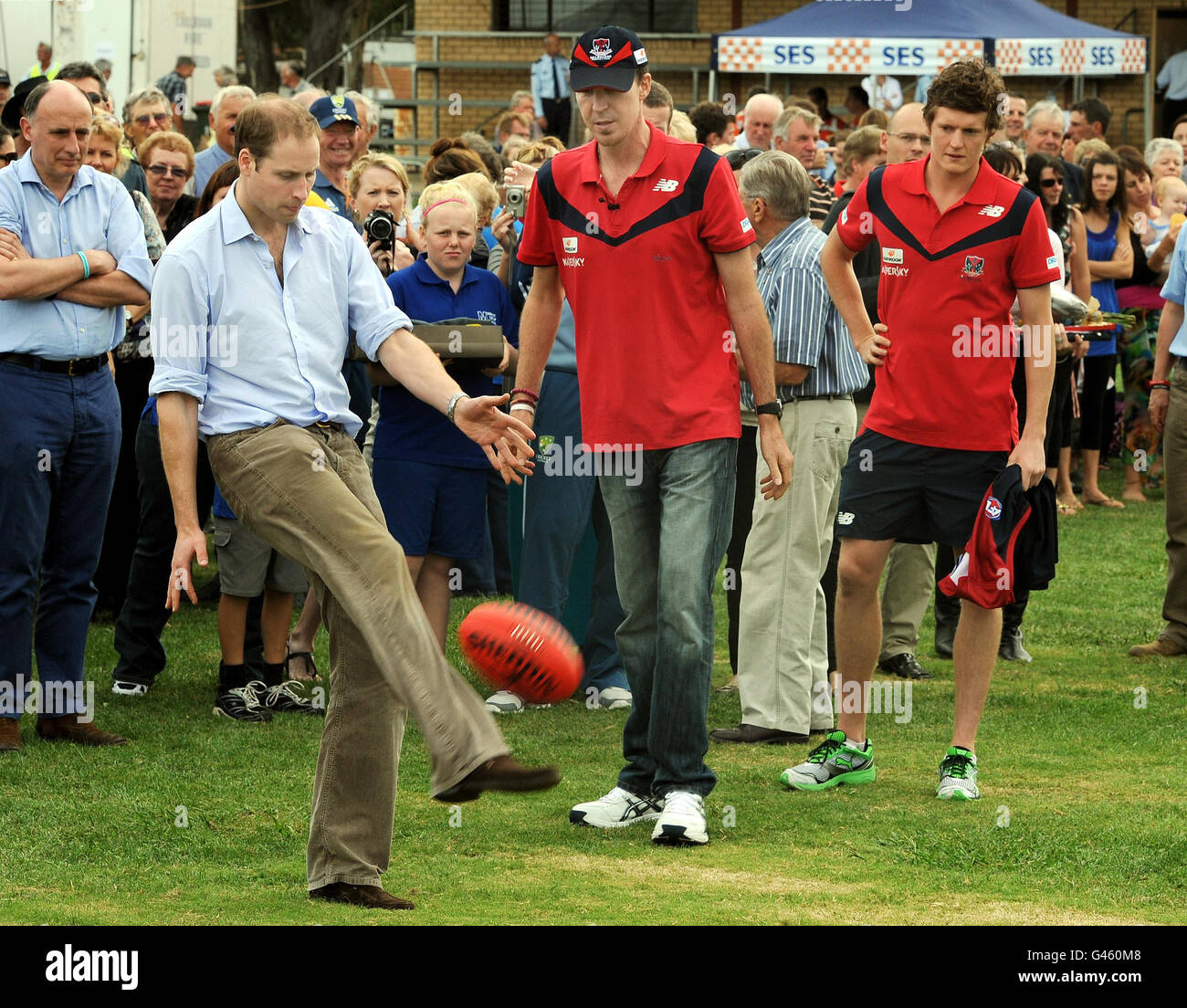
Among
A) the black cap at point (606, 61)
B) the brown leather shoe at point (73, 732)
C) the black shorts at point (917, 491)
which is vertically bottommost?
the brown leather shoe at point (73, 732)

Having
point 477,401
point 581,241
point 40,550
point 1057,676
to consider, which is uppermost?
point 581,241

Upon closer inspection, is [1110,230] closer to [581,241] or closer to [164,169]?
[164,169]

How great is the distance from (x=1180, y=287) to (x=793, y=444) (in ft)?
10.9

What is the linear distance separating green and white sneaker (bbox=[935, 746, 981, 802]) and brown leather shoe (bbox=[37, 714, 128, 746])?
3488 millimetres

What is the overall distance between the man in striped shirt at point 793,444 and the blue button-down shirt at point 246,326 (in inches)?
95.9

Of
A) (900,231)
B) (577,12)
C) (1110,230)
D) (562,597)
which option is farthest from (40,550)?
(577,12)

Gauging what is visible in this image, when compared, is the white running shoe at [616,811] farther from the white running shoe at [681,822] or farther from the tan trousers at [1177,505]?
the tan trousers at [1177,505]

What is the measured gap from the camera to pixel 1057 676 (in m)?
9.12

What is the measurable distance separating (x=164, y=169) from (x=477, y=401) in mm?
5190

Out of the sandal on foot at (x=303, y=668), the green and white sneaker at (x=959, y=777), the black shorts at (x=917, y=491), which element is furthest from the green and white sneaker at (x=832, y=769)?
the sandal on foot at (x=303, y=668)

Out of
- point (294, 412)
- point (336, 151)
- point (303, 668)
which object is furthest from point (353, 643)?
point (336, 151)

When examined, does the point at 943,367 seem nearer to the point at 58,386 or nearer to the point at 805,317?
the point at 805,317

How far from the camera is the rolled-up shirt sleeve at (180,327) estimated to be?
5.18m

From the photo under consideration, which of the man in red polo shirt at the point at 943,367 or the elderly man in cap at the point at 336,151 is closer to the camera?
the man in red polo shirt at the point at 943,367
